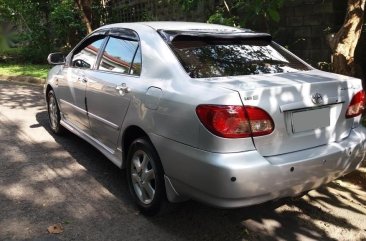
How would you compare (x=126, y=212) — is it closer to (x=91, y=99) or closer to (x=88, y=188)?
(x=88, y=188)

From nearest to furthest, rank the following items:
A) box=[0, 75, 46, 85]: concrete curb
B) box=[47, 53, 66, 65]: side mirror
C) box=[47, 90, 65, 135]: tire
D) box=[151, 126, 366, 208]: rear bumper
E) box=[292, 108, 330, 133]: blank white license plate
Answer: box=[151, 126, 366, 208]: rear bumper, box=[292, 108, 330, 133]: blank white license plate, box=[47, 53, 66, 65]: side mirror, box=[47, 90, 65, 135]: tire, box=[0, 75, 46, 85]: concrete curb

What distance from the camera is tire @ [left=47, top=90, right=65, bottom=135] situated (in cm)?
583

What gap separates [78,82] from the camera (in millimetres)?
4809

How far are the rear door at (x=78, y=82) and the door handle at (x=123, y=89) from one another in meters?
0.88

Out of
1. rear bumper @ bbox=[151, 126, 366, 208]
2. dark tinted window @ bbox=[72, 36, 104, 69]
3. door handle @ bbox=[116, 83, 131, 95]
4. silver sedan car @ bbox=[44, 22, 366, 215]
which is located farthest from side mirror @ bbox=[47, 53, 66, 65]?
rear bumper @ bbox=[151, 126, 366, 208]

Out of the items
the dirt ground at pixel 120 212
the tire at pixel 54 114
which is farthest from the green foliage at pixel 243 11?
the tire at pixel 54 114

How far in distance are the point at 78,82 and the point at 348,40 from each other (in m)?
3.36

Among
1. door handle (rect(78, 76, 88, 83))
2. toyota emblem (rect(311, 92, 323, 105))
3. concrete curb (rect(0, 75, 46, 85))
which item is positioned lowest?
concrete curb (rect(0, 75, 46, 85))

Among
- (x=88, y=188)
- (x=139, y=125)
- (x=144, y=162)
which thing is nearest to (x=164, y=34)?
(x=139, y=125)

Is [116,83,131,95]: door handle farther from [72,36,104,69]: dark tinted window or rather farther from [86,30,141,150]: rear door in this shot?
[72,36,104,69]: dark tinted window

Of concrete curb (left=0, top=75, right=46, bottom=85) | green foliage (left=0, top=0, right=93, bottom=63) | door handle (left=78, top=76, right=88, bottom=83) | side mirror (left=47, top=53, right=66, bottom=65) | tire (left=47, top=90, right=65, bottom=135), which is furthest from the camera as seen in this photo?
green foliage (left=0, top=0, right=93, bottom=63)

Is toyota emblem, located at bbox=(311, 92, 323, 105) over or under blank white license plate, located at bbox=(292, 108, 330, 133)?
over

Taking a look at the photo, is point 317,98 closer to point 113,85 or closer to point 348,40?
point 113,85

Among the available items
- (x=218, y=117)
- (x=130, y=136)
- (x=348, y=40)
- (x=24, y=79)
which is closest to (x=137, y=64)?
(x=130, y=136)
